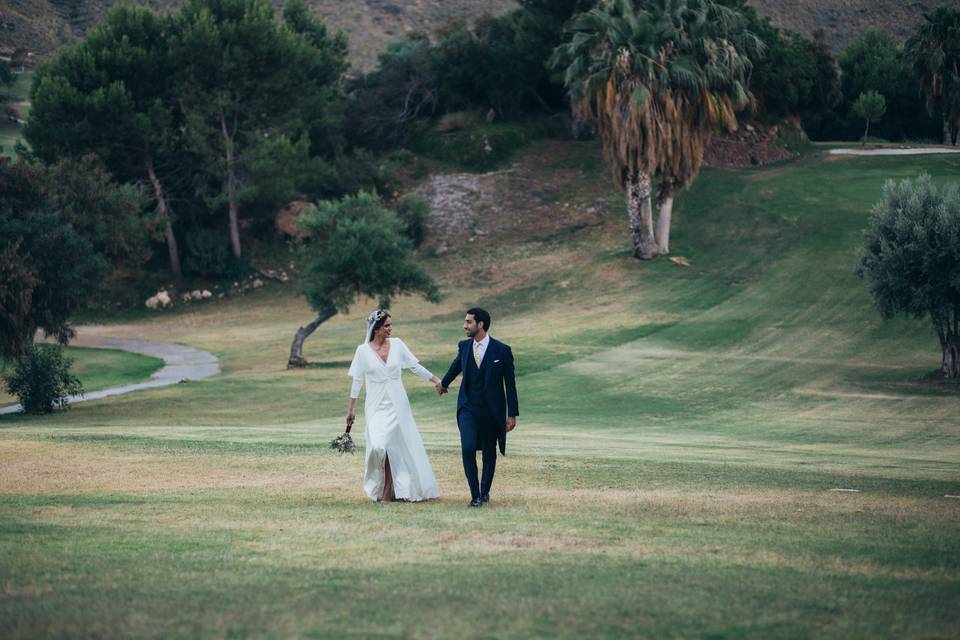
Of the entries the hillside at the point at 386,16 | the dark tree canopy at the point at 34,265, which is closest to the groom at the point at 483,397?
the dark tree canopy at the point at 34,265

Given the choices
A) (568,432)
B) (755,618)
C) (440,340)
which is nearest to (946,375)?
(568,432)

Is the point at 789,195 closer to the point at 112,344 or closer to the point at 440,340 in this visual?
the point at 440,340

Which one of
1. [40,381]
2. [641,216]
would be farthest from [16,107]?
[40,381]

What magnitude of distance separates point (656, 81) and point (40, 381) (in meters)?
31.9

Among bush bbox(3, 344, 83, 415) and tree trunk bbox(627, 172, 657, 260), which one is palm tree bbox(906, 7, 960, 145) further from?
bush bbox(3, 344, 83, 415)

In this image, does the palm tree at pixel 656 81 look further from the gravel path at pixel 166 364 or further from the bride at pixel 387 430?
the bride at pixel 387 430

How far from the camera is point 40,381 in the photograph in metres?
34.2

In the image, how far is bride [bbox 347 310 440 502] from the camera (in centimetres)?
1355

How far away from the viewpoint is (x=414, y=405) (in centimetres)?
3528

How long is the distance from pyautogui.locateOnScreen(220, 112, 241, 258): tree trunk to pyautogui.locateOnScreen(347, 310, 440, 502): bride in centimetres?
5719

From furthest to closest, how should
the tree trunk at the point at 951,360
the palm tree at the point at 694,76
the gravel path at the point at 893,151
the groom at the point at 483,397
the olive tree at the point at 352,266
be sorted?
1. the gravel path at the point at 893,151
2. the palm tree at the point at 694,76
3. the olive tree at the point at 352,266
4. the tree trunk at the point at 951,360
5. the groom at the point at 483,397

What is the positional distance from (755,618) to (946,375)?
3145 cm

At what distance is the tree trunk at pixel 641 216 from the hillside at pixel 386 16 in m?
58.4

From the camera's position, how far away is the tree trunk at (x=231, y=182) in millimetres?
69625
